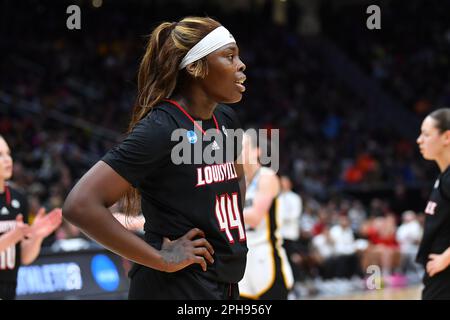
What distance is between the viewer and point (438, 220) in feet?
14.0

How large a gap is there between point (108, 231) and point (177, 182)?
0.31m

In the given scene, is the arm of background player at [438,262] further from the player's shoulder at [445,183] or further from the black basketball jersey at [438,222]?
the player's shoulder at [445,183]

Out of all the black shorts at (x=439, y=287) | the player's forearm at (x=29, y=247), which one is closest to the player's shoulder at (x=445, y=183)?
the black shorts at (x=439, y=287)

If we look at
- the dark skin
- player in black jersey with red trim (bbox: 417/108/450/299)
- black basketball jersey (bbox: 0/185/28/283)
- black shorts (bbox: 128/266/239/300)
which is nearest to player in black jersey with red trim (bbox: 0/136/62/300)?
black basketball jersey (bbox: 0/185/28/283)

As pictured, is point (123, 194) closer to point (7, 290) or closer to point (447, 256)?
point (447, 256)

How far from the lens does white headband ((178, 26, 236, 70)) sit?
2674 mm

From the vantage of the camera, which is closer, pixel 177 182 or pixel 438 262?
pixel 177 182

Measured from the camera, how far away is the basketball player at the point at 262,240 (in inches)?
206

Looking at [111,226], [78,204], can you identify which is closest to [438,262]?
[111,226]

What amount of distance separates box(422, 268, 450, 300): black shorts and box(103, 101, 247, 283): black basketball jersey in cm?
191

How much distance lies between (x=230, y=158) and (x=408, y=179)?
49.7ft

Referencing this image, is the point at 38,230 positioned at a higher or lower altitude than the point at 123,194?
lower

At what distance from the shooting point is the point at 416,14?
2250 cm

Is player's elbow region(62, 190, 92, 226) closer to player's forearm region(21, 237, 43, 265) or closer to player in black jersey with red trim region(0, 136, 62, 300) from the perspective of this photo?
player in black jersey with red trim region(0, 136, 62, 300)
